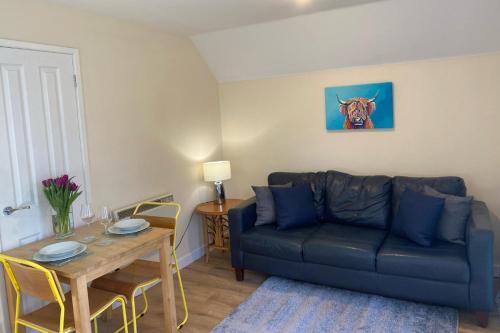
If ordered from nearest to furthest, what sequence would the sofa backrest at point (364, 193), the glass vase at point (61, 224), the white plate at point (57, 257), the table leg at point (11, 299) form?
1. the white plate at point (57, 257)
2. the table leg at point (11, 299)
3. the glass vase at point (61, 224)
4. the sofa backrest at point (364, 193)

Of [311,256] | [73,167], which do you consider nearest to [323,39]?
[311,256]

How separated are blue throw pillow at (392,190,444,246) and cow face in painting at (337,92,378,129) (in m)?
0.96

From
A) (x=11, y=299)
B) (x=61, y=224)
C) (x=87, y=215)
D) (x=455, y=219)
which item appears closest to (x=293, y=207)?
(x=455, y=219)

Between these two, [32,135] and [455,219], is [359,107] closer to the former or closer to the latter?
[455,219]

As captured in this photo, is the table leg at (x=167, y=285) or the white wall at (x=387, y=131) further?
the white wall at (x=387, y=131)

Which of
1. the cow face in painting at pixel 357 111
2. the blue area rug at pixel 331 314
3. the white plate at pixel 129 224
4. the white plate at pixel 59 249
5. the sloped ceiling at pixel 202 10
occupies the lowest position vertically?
the blue area rug at pixel 331 314

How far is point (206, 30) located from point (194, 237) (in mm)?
2186

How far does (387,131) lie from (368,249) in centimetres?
130

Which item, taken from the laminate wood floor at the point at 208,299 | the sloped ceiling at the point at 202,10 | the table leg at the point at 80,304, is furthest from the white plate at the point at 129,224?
the sloped ceiling at the point at 202,10

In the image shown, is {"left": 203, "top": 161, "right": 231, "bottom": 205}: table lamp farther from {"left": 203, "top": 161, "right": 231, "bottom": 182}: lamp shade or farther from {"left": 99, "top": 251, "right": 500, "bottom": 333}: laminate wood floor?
{"left": 99, "top": 251, "right": 500, "bottom": 333}: laminate wood floor

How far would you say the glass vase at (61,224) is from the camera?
2.63m

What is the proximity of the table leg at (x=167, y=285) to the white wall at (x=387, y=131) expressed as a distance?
2019 mm

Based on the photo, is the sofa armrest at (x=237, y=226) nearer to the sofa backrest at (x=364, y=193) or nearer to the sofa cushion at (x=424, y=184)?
the sofa backrest at (x=364, y=193)

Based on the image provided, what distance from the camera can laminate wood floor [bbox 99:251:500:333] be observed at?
289 centimetres
